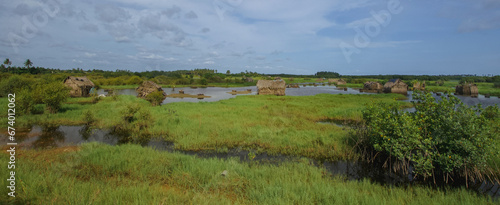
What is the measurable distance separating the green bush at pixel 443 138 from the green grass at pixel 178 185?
2.67 feet

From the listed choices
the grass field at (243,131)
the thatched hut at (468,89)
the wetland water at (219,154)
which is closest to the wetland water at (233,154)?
the wetland water at (219,154)

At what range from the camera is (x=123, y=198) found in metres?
4.76

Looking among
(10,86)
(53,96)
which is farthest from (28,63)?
(53,96)

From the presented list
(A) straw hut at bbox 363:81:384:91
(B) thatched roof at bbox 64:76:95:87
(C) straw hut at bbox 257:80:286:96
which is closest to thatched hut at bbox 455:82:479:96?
(A) straw hut at bbox 363:81:384:91

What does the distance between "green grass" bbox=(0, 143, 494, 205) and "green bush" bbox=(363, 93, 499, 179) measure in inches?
32.1

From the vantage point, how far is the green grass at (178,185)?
15.7 feet

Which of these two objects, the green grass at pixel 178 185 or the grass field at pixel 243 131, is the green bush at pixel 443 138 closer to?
the green grass at pixel 178 185

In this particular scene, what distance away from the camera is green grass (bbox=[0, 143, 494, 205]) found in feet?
15.7

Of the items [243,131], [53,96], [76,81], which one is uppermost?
[76,81]

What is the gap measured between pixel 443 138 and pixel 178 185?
326 inches

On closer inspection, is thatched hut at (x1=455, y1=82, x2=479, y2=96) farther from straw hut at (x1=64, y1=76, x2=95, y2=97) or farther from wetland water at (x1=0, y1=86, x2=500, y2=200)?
straw hut at (x1=64, y1=76, x2=95, y2=97)

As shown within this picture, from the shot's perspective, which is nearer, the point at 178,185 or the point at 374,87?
the point at 178,185

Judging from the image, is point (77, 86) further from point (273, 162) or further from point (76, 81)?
point (273, 162)

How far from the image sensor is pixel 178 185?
629 centimetres
